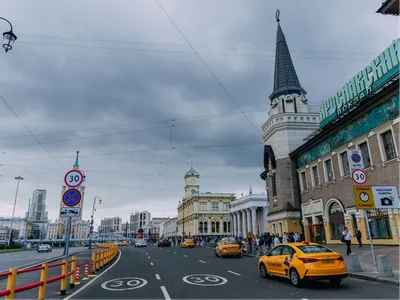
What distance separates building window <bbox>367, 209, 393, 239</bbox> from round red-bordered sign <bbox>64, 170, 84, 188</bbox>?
21.1 meters

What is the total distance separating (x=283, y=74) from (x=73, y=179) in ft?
122

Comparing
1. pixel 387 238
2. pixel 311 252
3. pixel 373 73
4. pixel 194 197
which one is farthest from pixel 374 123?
pixel 194 197

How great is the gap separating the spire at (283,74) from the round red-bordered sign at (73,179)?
113 ft

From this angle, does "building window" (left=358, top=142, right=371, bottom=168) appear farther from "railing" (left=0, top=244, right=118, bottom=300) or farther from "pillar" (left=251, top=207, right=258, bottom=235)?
"pillar" (left=251, top=207, right=258, bottom=235)

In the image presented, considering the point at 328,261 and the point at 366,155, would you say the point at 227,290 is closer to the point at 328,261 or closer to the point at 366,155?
the point at 328,261

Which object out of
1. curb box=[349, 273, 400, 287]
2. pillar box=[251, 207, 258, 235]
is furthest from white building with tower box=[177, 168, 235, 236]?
curb box=[349, 273, 400, 287]

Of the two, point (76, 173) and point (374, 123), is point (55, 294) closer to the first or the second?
point (76, 173)

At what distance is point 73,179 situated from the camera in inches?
416

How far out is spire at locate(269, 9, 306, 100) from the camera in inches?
1591

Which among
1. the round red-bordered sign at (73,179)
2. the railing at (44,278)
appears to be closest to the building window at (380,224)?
the railing at (44,278)

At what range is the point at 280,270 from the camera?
11.3m

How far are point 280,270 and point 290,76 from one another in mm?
34933

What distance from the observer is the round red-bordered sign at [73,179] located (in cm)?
1044

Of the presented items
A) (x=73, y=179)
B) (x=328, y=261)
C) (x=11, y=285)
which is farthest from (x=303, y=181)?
(x=11, y=285)
